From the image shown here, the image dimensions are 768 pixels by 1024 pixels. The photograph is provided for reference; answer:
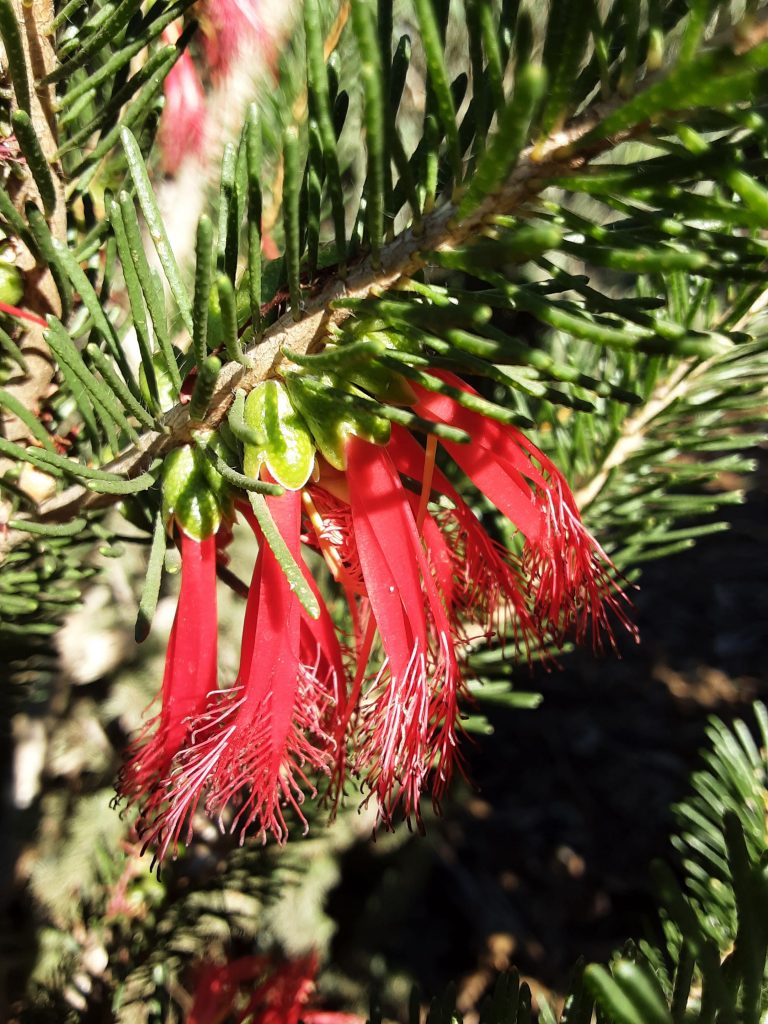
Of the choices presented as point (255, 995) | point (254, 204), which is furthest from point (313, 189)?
point (255, 995)

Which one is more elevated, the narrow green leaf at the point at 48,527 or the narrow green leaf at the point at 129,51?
the narrow green leaf at the point at 129,51

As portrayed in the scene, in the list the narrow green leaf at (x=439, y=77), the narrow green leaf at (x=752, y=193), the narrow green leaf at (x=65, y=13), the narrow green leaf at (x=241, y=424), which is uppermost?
the narrow green leaf at (x=65, y=13)

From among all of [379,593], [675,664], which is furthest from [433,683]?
[675,664]

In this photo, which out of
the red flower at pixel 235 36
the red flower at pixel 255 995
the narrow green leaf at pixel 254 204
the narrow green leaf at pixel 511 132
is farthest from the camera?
the red flower at pixel 235 36

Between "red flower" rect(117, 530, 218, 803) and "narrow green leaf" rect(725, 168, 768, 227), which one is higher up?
"narrow green leaf" rect(725, 168, 768, 227)

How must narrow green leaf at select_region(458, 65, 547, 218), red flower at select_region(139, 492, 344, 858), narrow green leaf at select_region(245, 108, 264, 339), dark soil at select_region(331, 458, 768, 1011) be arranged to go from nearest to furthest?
1. narrow green leaf at select_region(458, 65, 547, 218)
2. narrow green leaf at select_region(245, 108, 264, 339)
3. red flower at select_region(139, 492, 344, 858)
4. dark soil at select_region(331, 458, 768, 1011)

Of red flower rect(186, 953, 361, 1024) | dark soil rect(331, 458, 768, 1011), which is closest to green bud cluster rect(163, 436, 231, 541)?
red flower rect(186, 953, 361, 1024)

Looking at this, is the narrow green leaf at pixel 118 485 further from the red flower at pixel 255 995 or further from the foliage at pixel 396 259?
the red flower at pixel 255 995

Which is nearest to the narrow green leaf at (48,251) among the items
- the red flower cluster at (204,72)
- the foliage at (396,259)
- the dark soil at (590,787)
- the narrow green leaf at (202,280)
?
the foliage at (396,259)

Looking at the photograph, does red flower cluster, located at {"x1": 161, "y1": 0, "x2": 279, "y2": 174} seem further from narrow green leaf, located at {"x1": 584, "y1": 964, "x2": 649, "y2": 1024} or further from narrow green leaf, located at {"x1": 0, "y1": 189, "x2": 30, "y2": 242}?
narrow green leaf, located at {"x1": 584, "y1": 964, "x2": 649, "y2": 1024}
